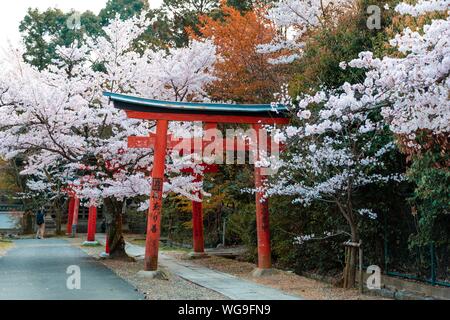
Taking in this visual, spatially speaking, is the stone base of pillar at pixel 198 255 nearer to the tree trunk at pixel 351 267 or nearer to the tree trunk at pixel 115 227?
the tree trunk at pixel 115 227

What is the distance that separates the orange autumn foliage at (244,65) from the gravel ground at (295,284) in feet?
20.5

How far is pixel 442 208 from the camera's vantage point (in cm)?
945

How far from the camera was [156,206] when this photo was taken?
44.5 ft

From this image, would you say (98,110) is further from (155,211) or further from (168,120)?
(155,211)

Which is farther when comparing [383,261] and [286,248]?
[286,248]

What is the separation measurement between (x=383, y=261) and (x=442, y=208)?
12.4ft

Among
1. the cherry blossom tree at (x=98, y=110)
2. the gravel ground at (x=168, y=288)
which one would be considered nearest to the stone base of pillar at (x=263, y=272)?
the gravel ground at (x=168, y=288)

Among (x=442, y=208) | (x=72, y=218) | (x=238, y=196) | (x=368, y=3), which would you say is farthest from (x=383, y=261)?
(x=72, y=218)

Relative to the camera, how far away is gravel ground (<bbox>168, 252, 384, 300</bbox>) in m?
10.9

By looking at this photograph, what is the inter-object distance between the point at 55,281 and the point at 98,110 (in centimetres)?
609

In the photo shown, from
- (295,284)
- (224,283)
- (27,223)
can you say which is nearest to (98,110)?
(224,283)

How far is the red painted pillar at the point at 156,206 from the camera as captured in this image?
44.1 ft

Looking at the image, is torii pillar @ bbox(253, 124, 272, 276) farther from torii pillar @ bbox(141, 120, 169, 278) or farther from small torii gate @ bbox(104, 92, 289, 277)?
torii pillar @ bbox(141, 120, 169, 278)
